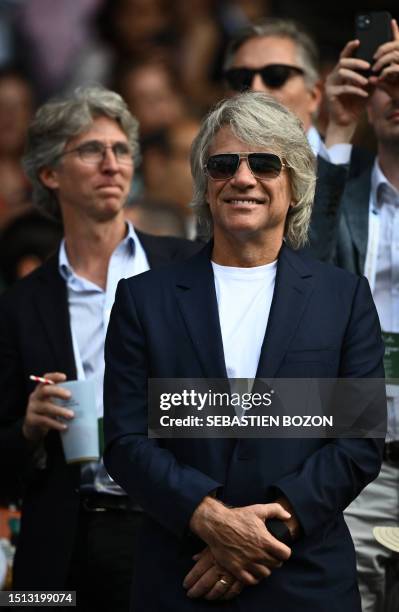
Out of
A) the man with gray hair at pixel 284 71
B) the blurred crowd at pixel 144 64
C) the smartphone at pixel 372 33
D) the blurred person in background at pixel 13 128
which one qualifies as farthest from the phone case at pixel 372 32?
the blurred person in background at pixel 13 128

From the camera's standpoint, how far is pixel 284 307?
2.85m

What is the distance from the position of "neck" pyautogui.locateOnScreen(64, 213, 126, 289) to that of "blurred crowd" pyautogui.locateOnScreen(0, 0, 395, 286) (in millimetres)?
1942

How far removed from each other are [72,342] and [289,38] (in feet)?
5.10

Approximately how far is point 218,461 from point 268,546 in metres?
0.26

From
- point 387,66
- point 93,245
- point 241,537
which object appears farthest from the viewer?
point 93,245

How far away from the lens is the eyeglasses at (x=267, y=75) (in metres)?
4.13

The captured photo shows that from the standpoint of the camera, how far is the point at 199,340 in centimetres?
282

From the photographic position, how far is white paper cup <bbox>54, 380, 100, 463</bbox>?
3.46 metres

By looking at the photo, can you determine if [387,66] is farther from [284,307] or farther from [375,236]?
[284,307]

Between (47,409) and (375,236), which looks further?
A: (375,236)

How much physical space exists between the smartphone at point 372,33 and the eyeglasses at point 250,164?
0.89 metres

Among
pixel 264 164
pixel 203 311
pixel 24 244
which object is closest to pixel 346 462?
pixel 203 311

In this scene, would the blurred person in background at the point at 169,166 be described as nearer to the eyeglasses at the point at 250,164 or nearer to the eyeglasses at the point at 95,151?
the eyeglasses at the point at 95,151

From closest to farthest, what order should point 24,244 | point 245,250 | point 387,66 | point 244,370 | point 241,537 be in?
point 241,537, point 244,370, point 245,250, point 387,66, point 24,244
